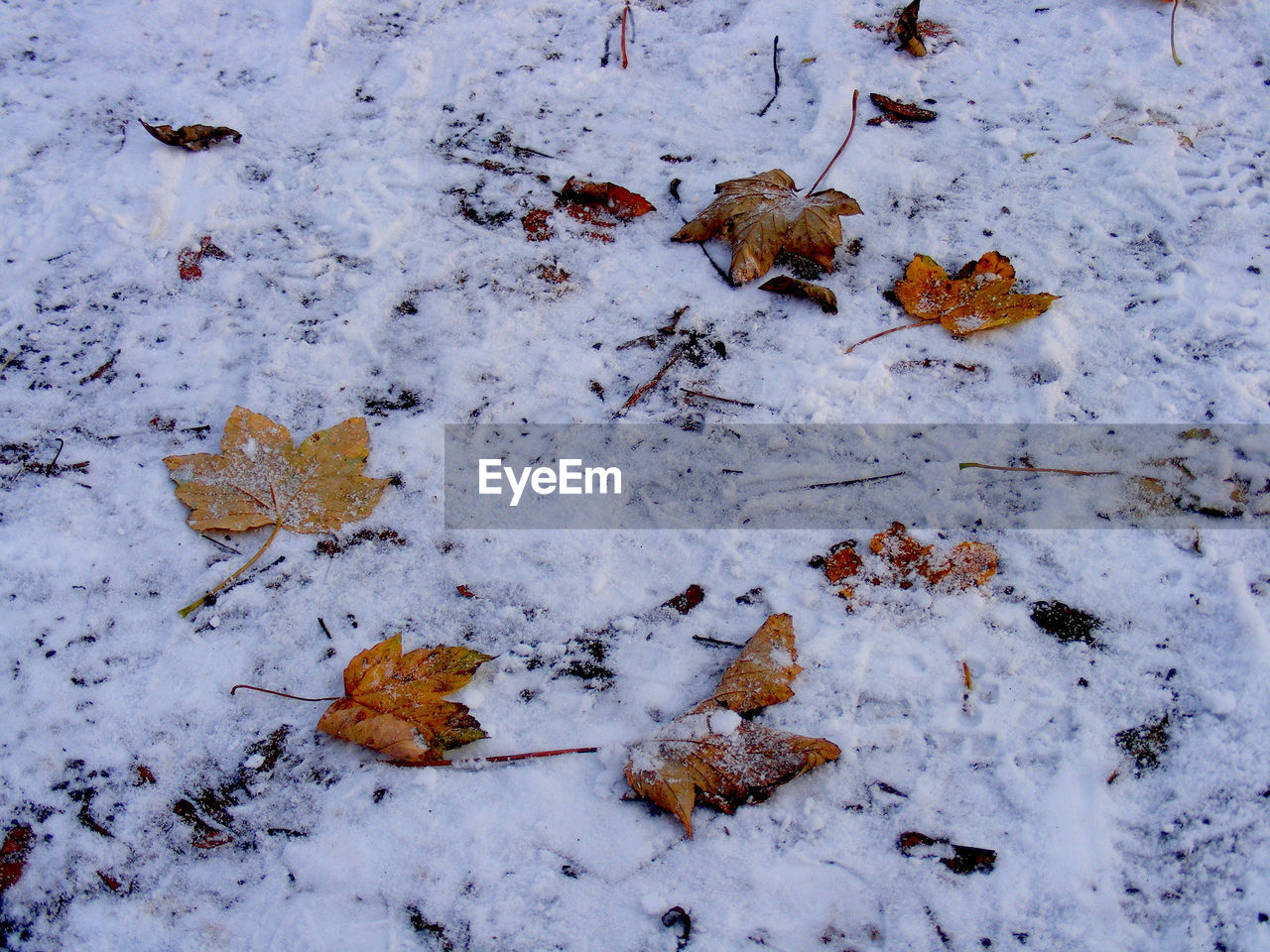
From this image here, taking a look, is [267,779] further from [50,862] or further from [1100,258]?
[1100,258]

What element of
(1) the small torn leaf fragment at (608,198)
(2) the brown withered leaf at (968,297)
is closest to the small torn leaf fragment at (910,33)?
(2) the brown withered leaf at (968,297)

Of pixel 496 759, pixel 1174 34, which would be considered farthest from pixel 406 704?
pixel 1174 34

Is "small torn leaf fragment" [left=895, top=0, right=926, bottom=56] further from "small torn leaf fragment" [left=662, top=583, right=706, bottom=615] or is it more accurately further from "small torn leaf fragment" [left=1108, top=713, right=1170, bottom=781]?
"small torn leaf fragment" [left=1108, top=713, right=1170, bottom=781]

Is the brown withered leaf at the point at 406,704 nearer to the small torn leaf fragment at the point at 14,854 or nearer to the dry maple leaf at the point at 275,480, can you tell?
the dry maple leaf at the point at 275,480

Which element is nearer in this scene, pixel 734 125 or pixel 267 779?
pixel 267 779

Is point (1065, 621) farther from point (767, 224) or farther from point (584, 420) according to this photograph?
point (767, 224)

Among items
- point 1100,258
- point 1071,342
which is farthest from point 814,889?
point 1100,258
